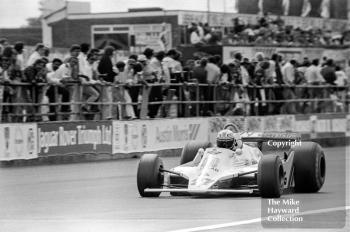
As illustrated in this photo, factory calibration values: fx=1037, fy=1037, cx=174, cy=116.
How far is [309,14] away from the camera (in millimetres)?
37062

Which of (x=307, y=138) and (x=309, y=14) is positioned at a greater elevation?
(x=309, y=14)

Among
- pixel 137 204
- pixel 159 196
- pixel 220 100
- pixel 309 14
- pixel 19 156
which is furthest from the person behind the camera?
pixel 309 14

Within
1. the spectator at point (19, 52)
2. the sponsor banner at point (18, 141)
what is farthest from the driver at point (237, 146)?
the spectator at point (19, 52)

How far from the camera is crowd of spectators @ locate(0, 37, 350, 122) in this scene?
842 inches

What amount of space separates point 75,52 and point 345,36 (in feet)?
57.8

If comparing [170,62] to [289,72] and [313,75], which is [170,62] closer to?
[289,72]

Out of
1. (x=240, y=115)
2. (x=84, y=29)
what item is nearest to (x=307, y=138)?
(x=240, y=115)

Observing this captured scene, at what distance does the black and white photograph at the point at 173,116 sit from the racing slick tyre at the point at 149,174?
0.02 meters

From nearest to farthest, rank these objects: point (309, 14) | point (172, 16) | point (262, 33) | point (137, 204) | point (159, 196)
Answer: point (137, 204) < point (159, 196) < point (172, 16) < point (262, 33) < point (309, 14)

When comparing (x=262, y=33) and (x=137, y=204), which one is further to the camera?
(x=262, y=33)

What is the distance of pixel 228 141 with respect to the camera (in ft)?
48.6

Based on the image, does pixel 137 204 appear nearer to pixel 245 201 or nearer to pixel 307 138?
pixel 245 201

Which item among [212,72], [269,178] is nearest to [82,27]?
[212,72]

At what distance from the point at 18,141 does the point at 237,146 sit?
289 inches
